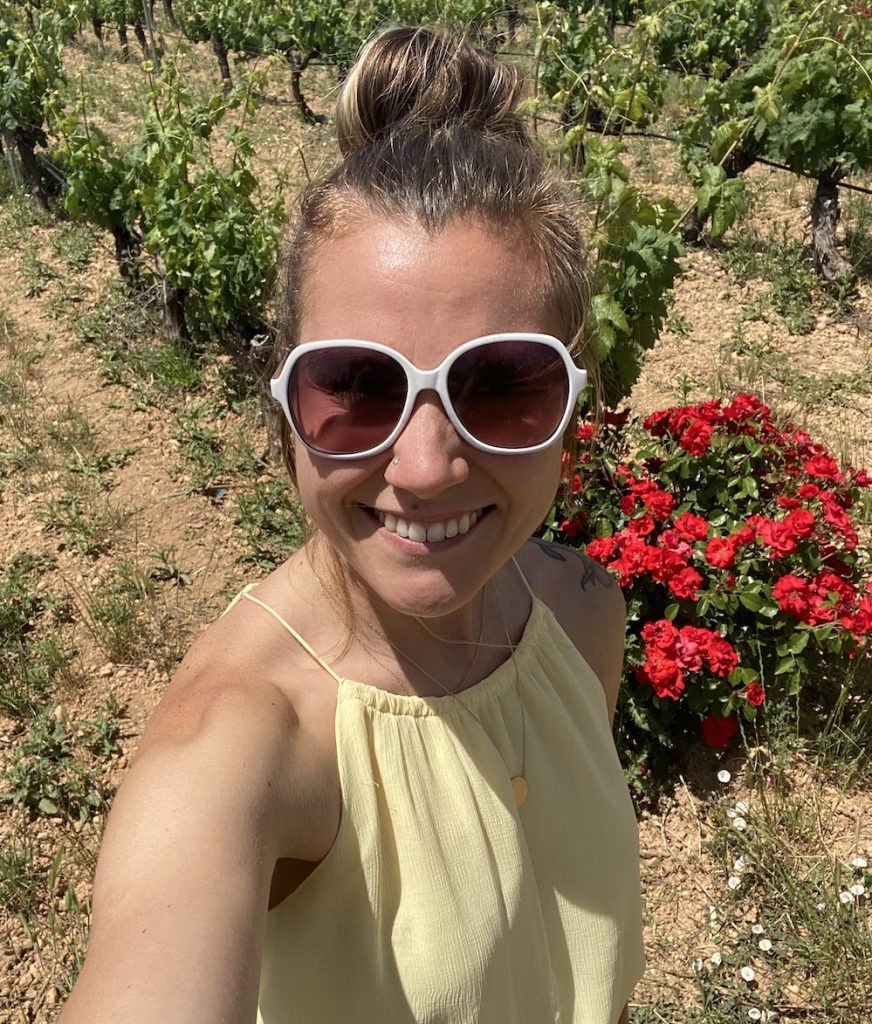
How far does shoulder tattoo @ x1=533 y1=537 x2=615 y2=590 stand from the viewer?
1.56 m

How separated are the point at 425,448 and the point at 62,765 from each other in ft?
8.09

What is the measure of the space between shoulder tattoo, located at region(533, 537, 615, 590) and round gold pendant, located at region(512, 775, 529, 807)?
1.47ft

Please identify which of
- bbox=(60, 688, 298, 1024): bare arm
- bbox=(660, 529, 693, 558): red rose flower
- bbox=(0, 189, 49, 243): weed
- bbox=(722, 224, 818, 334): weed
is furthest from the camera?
bbox=(0, 189, 49, 243): weed

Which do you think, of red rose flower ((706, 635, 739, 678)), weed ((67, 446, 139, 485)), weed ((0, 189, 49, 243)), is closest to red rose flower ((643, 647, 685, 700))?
red rose flower ((706, 635, 739, 678))

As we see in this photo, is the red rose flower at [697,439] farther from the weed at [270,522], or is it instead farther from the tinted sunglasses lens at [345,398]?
the tinted sunglasses lens at [345,398]

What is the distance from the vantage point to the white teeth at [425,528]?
997 millimetres

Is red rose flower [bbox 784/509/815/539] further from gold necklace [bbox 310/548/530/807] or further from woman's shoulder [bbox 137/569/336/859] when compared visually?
woman's shoulder [bbox 137/569/336/859]

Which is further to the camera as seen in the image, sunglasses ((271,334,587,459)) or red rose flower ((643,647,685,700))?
red rose flower ((643,647,685,700))

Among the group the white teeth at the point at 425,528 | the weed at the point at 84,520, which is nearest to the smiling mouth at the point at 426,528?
the white teeth at the point at 425,528

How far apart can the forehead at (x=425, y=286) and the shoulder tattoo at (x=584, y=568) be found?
2.05 ft

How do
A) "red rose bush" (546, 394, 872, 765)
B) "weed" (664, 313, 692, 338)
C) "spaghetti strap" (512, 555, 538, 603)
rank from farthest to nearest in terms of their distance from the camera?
"weed" (664, 313, 692, 338)
"red rose bush" (546, 394, 872, 765)
"spaghetti strap" (512, 555, 538, 603)

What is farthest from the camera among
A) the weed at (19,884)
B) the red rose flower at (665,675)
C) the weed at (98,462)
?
the weed at (98,462)

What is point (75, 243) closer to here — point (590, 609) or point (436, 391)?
point (590, 609)

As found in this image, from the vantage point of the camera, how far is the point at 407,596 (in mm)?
1027
